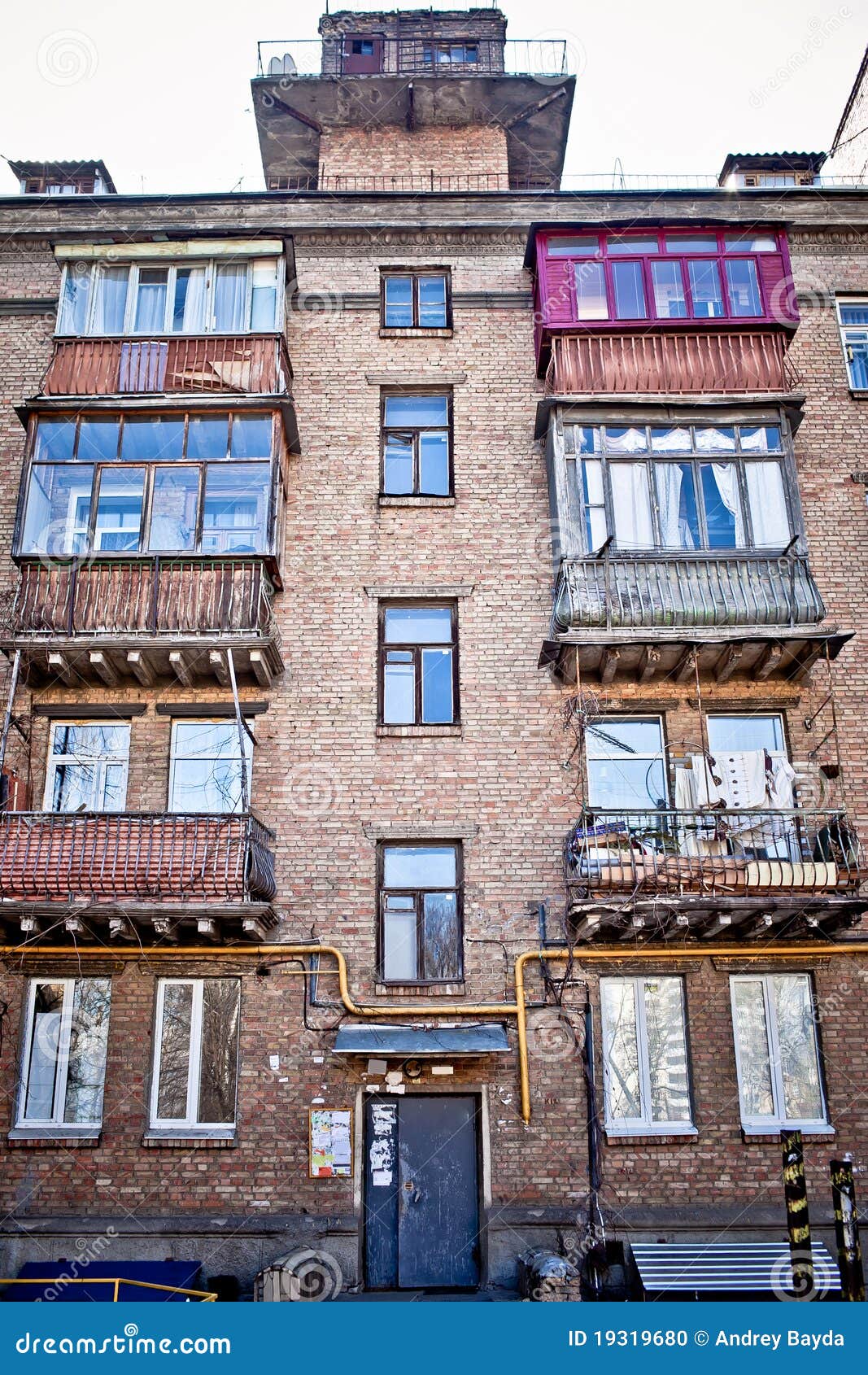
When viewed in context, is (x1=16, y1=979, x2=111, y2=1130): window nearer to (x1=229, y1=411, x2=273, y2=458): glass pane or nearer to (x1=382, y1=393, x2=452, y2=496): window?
(x1=229, y1=411, x2=273, y2=458): glass pane

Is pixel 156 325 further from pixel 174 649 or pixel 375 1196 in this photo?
pixel 375 1196

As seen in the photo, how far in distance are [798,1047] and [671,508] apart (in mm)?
7048

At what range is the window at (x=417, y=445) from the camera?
632 inches

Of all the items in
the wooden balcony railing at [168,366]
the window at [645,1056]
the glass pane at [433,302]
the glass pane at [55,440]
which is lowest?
the window at [645,1056]

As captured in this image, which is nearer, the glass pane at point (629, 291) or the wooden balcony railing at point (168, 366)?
the wooden balcony railing at point (168, 366)

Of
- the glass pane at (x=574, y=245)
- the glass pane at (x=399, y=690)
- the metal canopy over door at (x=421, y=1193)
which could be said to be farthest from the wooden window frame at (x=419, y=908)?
the glass pane at (x=574, y=245)

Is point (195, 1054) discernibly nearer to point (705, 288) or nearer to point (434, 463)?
point (434, 463)

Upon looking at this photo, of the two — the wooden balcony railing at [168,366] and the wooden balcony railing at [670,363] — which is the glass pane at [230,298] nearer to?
the wooden balcony railing at [168,366]

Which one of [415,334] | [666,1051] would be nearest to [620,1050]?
[666,1051]

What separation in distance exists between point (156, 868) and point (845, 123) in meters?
19.6

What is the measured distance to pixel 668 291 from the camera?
16000 mm

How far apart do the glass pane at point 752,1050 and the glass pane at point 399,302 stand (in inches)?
421

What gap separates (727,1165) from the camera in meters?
12.8

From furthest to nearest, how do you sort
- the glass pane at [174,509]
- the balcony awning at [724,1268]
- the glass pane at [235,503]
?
the glass pane at [235,503] < the glass pane at [174,509] < the balcony awning at [724,1268]
